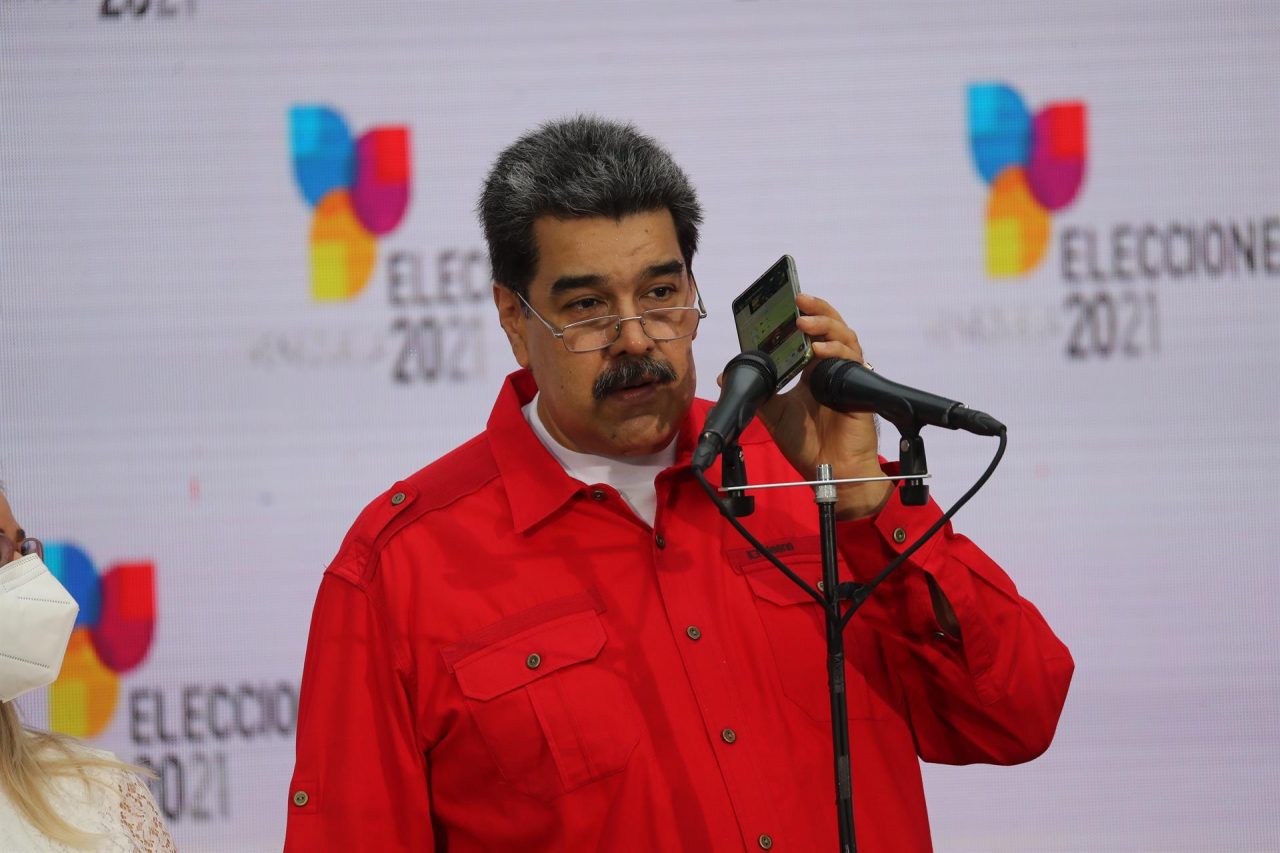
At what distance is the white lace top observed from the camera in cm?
175

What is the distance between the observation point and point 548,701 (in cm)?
169

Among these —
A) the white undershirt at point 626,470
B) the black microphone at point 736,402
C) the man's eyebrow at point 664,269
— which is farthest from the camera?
the white undershirt at point 626,470

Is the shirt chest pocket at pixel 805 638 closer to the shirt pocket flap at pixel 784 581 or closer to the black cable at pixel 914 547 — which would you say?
the shirt pocket flap at pixel 784 581

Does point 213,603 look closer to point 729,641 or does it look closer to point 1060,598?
point 729,641

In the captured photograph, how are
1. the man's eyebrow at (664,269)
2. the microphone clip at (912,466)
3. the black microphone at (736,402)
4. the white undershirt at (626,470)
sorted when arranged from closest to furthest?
the black microphone at (736,402) < the microphone clip at (912,466) < the man's eyebrow at (664,269) < the white undershirt at (626,470)

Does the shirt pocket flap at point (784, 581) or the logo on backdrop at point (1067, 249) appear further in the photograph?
the logo on backdrop at point (1067, 249)

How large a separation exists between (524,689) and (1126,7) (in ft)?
5.83

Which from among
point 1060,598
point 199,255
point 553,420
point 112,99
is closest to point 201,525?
point 199,255

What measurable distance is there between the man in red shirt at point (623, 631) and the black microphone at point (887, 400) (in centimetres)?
6

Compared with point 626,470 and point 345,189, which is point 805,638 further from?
point 345,189

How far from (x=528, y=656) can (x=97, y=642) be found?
48.4 inches

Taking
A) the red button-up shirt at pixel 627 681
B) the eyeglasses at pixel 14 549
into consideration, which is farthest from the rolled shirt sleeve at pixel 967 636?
the eyeglasses at pixel 14 549

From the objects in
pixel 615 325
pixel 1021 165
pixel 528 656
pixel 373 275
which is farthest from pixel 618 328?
pixel 1021 165

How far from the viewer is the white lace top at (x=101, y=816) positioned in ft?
5.75
